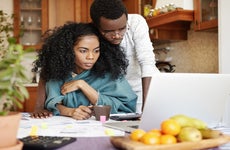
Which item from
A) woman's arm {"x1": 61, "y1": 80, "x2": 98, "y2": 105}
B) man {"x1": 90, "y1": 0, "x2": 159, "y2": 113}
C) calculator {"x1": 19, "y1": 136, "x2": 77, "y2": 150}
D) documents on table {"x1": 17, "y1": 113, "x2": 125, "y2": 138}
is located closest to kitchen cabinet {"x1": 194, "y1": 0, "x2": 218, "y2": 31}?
man {"x1": 90, "y1": 0, "x2": 159, "y2": 113}

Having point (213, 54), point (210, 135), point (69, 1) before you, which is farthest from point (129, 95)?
point (69, 1)

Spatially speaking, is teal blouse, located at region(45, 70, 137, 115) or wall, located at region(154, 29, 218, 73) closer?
teal blouse, located at region(45, 70, 137, 115)

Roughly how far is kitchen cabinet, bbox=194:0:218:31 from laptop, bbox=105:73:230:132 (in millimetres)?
1404

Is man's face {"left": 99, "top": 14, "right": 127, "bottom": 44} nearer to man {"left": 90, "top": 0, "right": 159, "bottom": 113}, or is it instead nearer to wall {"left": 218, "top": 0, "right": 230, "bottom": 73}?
man {"left": 90, "top": 0, "right": 159, "bottom": 113}

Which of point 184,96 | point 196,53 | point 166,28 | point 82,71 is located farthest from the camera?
point 166,28

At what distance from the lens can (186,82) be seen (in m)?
0.92

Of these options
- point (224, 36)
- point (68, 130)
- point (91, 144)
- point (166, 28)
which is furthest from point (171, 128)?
point (166, 28)

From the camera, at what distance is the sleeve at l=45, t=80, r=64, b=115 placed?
1.52 meters

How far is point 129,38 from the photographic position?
1817 millimetres

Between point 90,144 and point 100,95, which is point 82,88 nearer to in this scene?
point 100,95

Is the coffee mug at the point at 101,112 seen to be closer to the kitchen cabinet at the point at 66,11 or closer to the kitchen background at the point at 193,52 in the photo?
the kitchen background at the point at 193,52

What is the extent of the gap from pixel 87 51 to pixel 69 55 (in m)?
0.10

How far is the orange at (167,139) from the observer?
2.30 feet

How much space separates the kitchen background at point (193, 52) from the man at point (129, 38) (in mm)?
965
